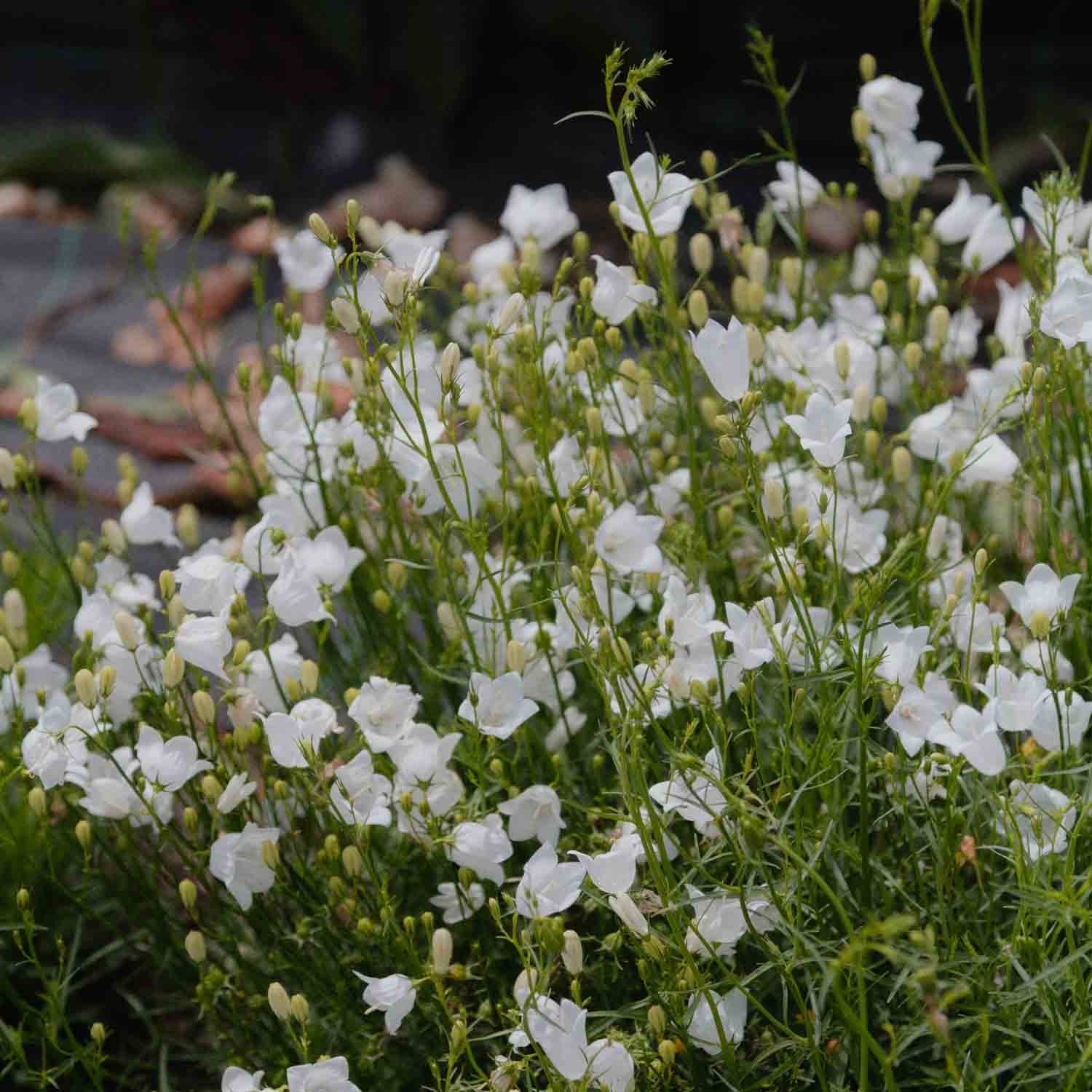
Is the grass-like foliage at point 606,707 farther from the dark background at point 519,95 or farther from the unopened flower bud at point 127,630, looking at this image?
the dark background at point 519,95

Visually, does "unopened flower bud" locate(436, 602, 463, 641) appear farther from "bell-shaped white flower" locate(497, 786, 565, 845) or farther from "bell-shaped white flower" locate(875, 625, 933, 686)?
"bell-shaped white flower" locate(875, 625, 933, 686)

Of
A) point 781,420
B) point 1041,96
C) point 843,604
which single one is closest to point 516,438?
point 781,420

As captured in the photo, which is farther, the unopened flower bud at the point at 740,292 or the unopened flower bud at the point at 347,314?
the unopened flower bud at the point at 740,292

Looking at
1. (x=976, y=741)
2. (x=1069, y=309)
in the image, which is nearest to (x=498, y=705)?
(x=976, y=741)

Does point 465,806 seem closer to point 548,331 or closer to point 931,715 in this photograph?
point 931,715

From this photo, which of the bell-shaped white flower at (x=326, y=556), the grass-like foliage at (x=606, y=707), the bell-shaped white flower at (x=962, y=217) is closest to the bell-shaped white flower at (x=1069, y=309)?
the grass-like foliage at (x=606, y=707)

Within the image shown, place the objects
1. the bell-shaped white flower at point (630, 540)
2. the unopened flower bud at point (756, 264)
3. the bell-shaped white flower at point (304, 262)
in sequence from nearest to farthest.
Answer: the bell-shaped white flower at point (630, 540) < the unopened flower bud at point (756, 264) < the bell-shaped white flower at point (304, 262)

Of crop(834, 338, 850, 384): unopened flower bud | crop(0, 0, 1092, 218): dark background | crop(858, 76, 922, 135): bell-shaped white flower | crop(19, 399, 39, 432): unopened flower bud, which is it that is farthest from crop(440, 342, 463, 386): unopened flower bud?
crop(0, 0, 1092, 218): dark background
